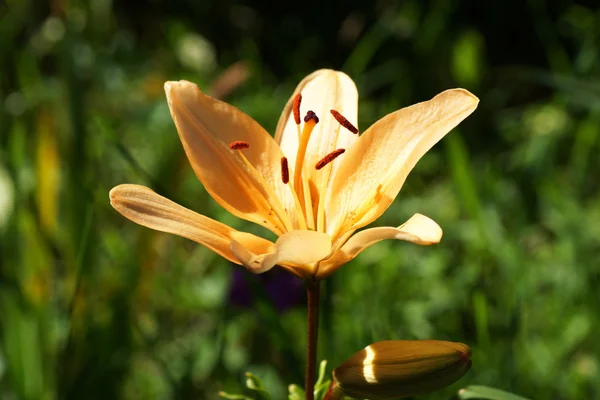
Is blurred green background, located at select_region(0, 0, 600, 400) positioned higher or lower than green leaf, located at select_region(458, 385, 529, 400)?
lower

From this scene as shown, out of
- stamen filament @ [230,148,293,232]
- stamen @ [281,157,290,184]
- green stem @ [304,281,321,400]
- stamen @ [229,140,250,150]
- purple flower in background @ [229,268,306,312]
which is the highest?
stamen @ [229,140,250,150]

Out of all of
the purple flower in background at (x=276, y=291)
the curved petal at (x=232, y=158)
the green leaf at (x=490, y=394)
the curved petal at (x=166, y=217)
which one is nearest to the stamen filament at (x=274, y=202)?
the curved petal at (x=232, y=158)

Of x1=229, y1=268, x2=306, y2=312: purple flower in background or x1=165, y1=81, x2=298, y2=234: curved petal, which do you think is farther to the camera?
x1=229, y1=268, x2=306, y2=312: purple flower in background

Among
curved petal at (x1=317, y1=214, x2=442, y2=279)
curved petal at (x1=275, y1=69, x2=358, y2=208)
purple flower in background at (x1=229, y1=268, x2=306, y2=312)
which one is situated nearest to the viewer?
curved petal at (x1=317, y1=214, x2=442, y2=279)

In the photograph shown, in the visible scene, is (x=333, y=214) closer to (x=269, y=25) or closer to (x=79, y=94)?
(x=79, y=94)

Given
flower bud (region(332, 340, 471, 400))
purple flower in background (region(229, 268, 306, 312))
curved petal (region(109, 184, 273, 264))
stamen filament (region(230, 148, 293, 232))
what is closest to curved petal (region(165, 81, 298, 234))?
stamen filament (region(230, 148, 293, 232))

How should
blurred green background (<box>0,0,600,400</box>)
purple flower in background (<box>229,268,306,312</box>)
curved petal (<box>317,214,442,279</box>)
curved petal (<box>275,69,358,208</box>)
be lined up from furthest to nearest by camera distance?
purple flower in background (<box>229,268,306,312</box>) < blurred green background (<box>0,0,600,400</box>) < curved petal (<box>275,69,358,208</box>) < curved petal (<box>317,214,442,279</box>)

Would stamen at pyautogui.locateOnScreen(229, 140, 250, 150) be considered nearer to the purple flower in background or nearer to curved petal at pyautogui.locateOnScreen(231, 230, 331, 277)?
curved petal at pyautogui.locateOnScreen(231, 230, 331, 277)

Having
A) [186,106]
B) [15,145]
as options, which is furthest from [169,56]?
[186,106]
